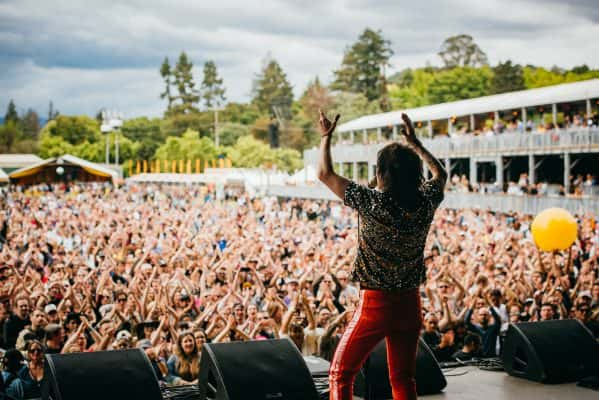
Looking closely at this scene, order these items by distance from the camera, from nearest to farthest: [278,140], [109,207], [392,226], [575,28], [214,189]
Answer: [392,226], [109,207], [214,189], [575,28], [278,140]

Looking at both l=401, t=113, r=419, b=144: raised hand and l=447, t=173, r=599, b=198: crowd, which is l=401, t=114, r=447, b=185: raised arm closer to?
l=401, t=113, r=419, b=144: raised hand

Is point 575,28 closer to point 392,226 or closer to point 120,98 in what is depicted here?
point 392,226

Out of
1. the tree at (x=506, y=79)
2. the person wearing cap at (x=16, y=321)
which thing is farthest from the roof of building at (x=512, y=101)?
the tree at (x=506, y=79)

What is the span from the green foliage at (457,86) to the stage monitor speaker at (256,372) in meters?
63.4

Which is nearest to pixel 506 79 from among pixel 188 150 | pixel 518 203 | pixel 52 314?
pixel 188 150

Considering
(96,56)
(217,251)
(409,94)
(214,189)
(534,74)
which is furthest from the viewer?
(96,56)

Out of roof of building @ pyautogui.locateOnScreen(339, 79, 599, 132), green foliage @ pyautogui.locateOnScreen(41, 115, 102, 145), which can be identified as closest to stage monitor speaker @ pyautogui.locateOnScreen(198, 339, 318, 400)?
roof of building @ pyautogui.locateOnScreen(339, 79, 599, 132)

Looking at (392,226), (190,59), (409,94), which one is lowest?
(392,226)

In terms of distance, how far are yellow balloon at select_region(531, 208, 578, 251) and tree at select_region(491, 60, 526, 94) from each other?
61.9 meters

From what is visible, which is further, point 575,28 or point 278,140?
point 278,140

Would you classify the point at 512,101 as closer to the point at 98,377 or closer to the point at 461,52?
the point at 98,377

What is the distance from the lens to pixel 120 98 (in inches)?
4665

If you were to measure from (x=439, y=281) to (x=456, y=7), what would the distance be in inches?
3314

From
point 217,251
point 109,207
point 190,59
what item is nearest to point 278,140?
point 190,59
